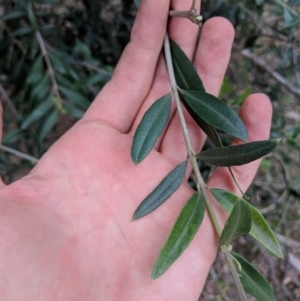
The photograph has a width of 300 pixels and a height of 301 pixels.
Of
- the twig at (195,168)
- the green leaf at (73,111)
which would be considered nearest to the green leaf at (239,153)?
the twig at (195,168)

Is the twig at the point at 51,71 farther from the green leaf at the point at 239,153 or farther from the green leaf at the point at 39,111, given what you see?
the green leaf at the point at 239,153

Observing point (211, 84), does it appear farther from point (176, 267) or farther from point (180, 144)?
point (176, 267)

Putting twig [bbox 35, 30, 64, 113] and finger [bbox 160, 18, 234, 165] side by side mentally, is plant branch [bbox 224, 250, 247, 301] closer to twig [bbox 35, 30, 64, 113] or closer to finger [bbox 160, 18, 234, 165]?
finger [bbox 160, 18, 234, 165]

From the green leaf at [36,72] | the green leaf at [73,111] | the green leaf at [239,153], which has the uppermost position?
the green leaf at [239,153]

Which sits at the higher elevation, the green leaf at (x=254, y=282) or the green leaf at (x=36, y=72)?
the green leaf at (x=36, y=72)

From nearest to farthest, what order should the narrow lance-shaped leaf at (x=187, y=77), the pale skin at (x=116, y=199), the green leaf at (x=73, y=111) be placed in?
the pale skin at (x=116, y=199) < the narrow lance-shaped leaf at (x=187, y=77) < the green leaf at (x=73, y=111)

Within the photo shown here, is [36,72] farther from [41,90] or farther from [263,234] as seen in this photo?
[263,234]
